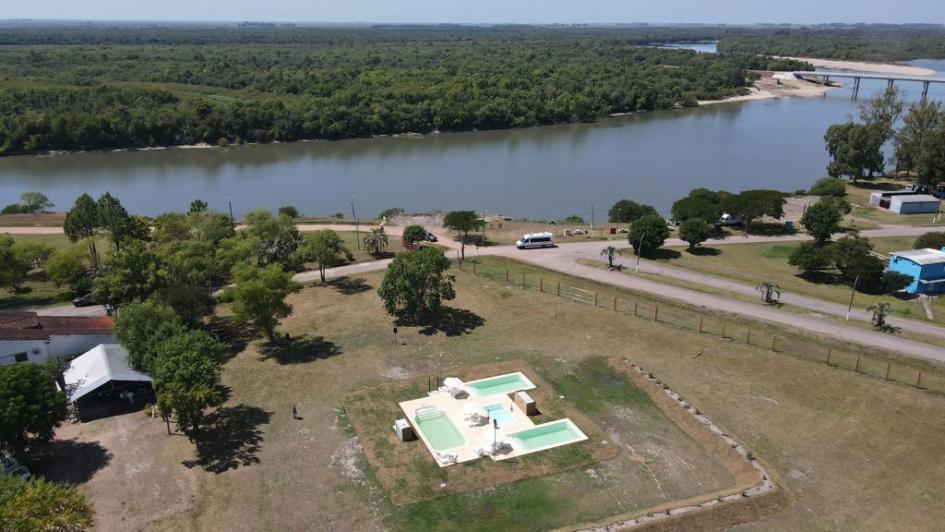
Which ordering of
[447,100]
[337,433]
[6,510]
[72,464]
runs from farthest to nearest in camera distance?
[447,100] < [337,433] < [72,464] < [6,510]

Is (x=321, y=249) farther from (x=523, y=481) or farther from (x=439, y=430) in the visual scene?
(x=523, y=481)

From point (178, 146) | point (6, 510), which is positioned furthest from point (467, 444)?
point (178, 146)

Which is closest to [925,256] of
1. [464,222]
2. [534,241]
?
[534,241]

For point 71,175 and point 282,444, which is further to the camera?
point 71,175

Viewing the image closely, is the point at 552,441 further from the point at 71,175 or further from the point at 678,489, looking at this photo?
the point at 71,175

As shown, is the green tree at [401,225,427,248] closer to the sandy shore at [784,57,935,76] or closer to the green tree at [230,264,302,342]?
the green tree at [230,264,302,342]

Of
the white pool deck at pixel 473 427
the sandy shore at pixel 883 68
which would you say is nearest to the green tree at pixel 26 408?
the white pool deck at pixel 473 427
